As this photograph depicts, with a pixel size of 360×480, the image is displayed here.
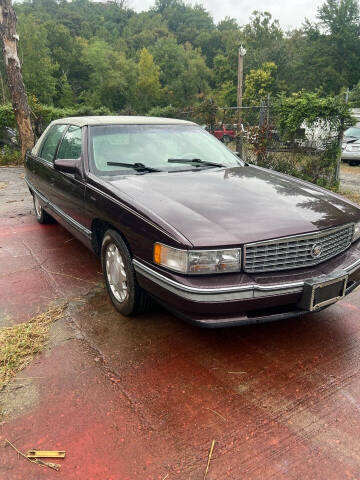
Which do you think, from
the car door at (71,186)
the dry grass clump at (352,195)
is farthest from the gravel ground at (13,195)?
the dry grass clump at (352,195)

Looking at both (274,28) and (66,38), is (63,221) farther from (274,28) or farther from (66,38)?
(274,28)

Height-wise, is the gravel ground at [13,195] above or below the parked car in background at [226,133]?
below

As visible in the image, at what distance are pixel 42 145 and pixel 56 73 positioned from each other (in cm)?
6363

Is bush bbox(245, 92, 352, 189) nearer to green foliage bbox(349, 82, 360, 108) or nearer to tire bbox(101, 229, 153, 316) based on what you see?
green foliage bbox(349, 82, 360, 108)

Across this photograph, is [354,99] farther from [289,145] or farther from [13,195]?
[13,195]

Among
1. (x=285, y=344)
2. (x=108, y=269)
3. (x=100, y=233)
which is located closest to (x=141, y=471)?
(x=285, y=344)

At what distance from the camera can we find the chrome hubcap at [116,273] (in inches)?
120

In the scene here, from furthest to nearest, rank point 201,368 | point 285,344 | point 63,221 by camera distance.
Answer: point 63,221 → point 285,344 → point 201,368

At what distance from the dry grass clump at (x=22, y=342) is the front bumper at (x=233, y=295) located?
40.7 inches

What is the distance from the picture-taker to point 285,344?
2.88 m

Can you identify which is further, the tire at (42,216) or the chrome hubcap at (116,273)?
the tire at (42,216)

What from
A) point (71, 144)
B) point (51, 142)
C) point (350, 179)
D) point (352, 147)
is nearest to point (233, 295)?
point (71, 144)

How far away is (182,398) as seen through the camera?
231cm

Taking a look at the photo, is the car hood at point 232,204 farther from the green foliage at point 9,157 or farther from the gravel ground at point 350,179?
the green foliage at point 9,157
